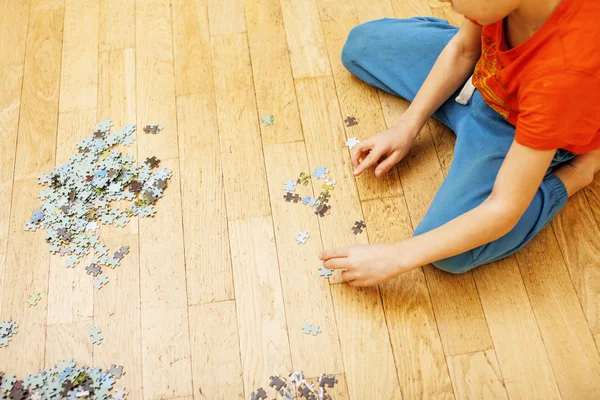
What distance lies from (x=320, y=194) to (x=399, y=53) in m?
0.56

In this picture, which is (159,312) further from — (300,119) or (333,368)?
(300,119)

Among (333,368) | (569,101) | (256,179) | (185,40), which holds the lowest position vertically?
(333,368)

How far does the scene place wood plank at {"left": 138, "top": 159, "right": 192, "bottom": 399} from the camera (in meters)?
1.74

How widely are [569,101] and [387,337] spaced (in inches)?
32.4

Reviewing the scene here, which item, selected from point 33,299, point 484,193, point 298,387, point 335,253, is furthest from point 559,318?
point 33,299

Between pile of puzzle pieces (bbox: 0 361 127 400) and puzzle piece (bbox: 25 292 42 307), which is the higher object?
puzzle piece (bbox: 25 292 42 307)

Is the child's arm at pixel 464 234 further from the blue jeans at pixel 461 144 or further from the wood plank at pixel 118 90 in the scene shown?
the wood plank at pixel 118 90

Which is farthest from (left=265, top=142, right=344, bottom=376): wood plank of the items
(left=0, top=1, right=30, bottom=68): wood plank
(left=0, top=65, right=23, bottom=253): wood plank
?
(left=0, top=1, right=30, bottom=68): wood plank

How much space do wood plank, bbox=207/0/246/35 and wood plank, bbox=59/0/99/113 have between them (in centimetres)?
46

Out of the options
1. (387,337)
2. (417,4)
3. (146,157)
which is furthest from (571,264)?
(146,157)

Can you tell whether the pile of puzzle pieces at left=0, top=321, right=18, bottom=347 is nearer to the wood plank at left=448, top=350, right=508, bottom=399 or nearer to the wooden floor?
the wooden floor

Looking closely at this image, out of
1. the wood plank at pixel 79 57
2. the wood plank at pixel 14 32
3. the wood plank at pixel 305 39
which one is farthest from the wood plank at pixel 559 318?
the wood plank at pixel 14 32

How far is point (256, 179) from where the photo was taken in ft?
6.70

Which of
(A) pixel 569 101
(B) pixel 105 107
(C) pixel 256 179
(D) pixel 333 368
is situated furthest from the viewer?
(B) pixel 105 107
